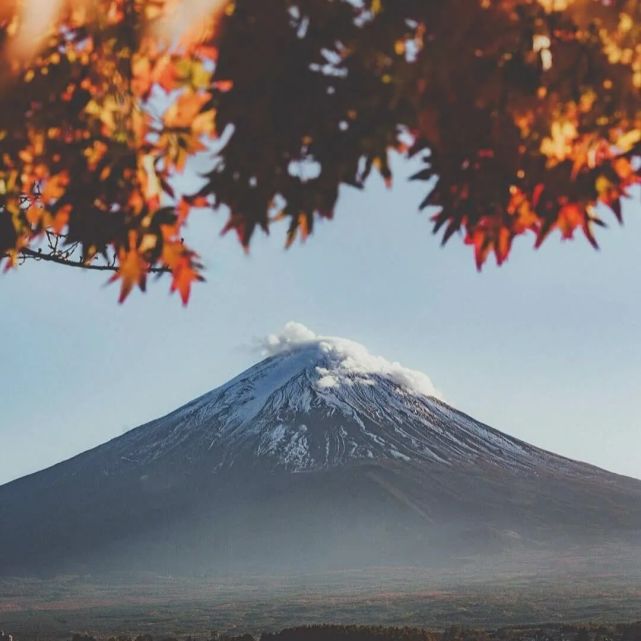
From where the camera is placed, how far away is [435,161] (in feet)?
12.3

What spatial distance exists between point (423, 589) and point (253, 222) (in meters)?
155

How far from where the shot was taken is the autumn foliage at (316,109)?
338cm

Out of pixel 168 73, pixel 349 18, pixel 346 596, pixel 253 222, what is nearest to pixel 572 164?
pixel 349 18

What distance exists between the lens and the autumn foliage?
11.1ft

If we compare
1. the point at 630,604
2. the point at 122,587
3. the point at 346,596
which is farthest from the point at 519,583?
the point at 122,587

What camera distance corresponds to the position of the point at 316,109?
3.43 meters

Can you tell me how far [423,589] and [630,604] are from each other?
52.0 m

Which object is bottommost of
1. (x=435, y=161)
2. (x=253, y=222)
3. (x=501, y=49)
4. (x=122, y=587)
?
(x=122, y=587)

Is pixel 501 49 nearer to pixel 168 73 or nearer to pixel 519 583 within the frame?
pixel 168 73

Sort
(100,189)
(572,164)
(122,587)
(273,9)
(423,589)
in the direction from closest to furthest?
(273,9), (572,164), (100,189), (423,589), (122,587)

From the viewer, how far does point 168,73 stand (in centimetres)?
373

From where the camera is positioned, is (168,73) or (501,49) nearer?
(501,49)

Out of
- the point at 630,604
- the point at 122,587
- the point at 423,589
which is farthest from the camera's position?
the point at 122,587

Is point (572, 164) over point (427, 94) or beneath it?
beneath
